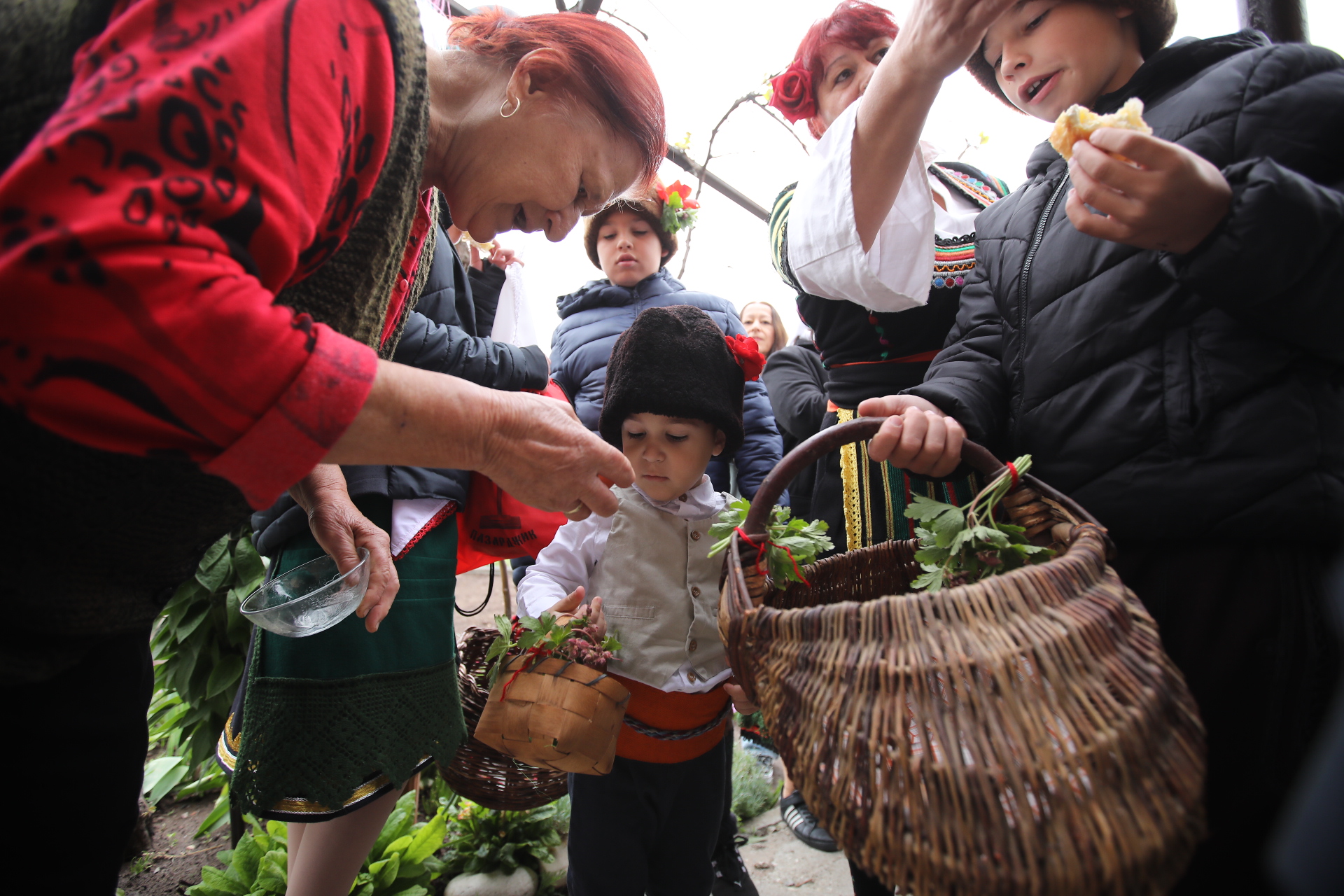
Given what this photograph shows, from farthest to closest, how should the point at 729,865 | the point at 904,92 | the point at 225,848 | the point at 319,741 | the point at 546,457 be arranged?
the point at 225,848 → the point at 729,865 → the point at 319,741 → the point at 904,92 → the point at 546,457

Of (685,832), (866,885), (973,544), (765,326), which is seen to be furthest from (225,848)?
(765,326)

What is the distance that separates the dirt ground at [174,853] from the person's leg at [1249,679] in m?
2.98

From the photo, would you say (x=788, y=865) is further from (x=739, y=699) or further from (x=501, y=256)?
(x=501, y=256)

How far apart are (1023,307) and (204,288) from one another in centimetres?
131

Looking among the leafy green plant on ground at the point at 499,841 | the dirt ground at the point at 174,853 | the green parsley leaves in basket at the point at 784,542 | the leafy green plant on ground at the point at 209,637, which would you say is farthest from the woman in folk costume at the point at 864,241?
the dirt ground at the point at 174,853

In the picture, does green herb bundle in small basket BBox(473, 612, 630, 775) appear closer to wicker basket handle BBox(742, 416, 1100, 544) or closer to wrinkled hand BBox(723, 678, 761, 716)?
wrinkled hand BBox(723, 678, 761, 716)

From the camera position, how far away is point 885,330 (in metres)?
1.70

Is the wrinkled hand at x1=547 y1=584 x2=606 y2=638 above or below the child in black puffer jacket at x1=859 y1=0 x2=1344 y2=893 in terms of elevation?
below

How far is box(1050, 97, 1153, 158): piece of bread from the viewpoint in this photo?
0.99 m

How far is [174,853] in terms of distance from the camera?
2.51 m

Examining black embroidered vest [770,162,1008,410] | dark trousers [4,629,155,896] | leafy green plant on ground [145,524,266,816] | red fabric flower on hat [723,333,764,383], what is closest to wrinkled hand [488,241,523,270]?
red fabric flower on hat [723,333,764,383]

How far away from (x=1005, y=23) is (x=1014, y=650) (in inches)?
49.4

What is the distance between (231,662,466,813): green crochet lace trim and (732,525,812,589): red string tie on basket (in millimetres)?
898

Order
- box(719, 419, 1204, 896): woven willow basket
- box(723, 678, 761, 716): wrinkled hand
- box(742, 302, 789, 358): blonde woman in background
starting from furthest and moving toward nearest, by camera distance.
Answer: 1. box(742, 302, 789, 358): blonde woman in background
2. box(723, 678, 761, 716): wrinkled hand
3. box(719, 419, 1204, 896): woven willow basket
